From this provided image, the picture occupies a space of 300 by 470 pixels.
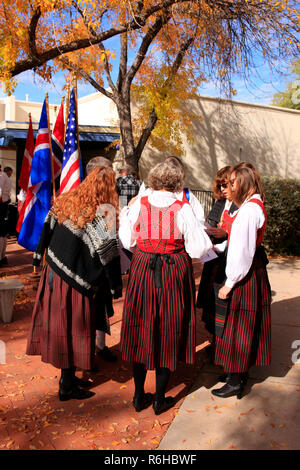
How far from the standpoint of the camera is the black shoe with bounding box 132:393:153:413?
328 centimetres

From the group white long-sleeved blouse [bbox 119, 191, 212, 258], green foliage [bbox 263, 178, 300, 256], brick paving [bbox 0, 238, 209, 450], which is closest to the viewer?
brick paving [bbox 0, 238, 209, 450]

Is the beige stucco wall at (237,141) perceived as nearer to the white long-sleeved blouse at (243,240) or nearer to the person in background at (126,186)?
the person in background at (126,186)

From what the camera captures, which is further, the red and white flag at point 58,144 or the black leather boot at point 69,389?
the red and white flag at point 58,144

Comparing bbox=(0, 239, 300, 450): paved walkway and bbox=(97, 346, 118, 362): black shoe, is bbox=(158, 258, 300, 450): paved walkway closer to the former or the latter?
bbox=(0, 239, 300, 450): paved walkway

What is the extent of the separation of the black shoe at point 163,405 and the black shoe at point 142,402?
112 mm

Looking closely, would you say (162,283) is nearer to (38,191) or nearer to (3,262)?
(38,191)

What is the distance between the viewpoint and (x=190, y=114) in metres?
15.0

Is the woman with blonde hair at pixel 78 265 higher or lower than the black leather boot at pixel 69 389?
higher

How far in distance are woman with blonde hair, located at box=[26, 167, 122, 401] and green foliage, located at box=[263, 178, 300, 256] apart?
7.38 m

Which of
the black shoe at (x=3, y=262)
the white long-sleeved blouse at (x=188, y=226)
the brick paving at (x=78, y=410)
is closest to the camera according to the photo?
the brick paving at (x=78, y=410)

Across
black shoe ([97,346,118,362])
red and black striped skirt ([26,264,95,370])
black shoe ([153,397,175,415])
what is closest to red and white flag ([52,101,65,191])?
black shoe ([97,346,118,362])

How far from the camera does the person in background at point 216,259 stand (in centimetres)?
375

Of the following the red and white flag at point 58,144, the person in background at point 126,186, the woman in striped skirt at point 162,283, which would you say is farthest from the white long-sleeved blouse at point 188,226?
the person in background at point 126,186
